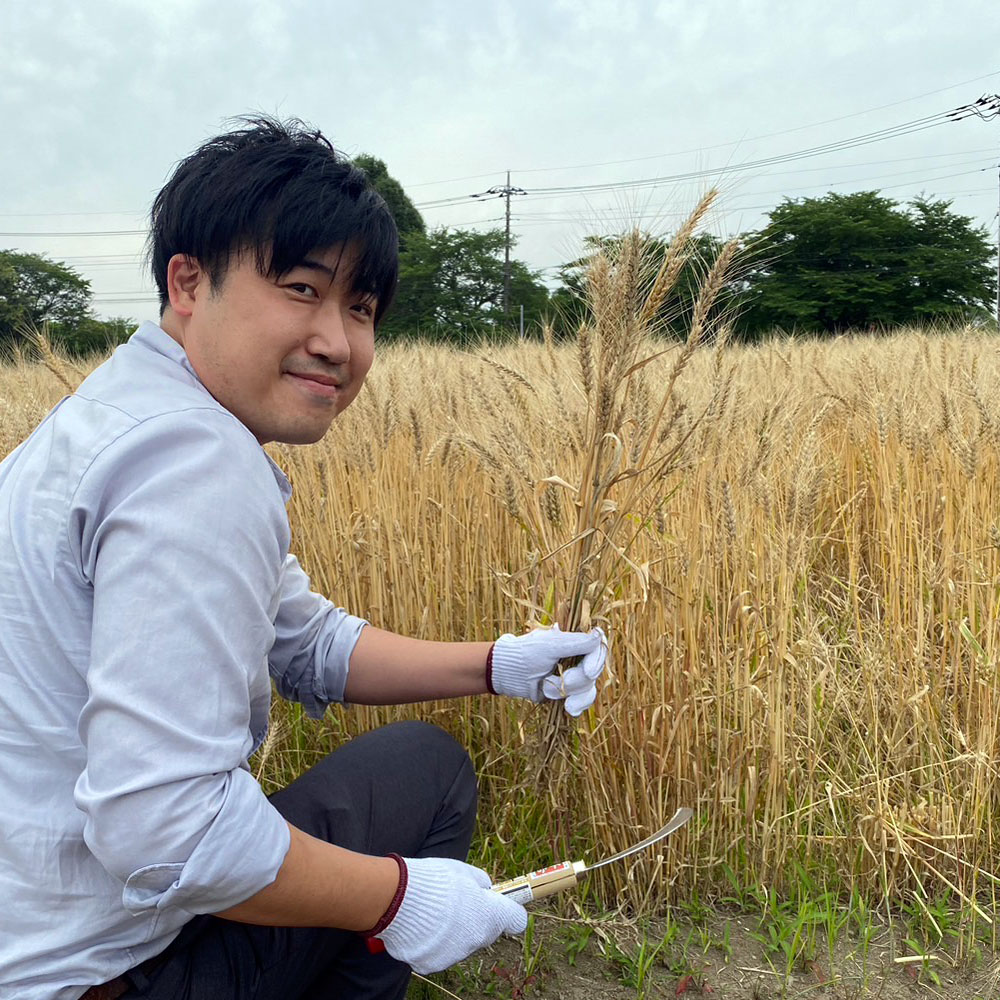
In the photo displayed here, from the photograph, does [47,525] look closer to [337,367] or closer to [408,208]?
[337,367]

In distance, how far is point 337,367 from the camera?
1058mm

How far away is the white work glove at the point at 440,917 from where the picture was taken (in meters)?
1.01

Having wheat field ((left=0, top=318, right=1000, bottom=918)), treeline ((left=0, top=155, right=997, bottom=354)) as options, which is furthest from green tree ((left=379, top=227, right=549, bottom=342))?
wheat field ((left=0, top=318, right=1000, bottom=918))

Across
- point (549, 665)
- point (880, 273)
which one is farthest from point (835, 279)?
point (549, 665)

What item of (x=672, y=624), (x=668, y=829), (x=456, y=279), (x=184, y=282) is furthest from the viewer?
(x=456, y=279)

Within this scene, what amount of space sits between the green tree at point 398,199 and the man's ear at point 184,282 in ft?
97.4

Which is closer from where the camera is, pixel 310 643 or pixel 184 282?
pixel 184 282

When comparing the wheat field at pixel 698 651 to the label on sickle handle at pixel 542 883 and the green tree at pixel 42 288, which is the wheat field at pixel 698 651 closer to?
the label on sickle handle at pixel 542 883

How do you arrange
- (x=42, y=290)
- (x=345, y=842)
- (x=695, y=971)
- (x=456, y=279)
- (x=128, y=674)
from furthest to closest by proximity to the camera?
(x=456, y=279)
(x=42, y=290)
(x=695, y=971)
(x=345, y=842)
(x=128, y=674)

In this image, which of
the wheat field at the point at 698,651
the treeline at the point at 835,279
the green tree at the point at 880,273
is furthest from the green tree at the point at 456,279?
the wheat field at the point at 698,651

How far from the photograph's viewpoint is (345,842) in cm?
120

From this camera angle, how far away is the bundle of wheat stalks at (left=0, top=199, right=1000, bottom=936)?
55.6 inches

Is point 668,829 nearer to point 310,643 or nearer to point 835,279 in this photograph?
point 310,643

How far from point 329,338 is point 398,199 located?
3220 centimetres
